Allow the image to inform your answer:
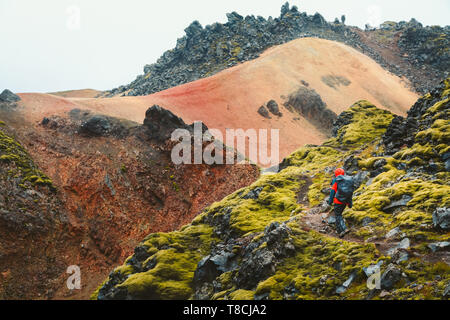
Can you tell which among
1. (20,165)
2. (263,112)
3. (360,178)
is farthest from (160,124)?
(360,178)

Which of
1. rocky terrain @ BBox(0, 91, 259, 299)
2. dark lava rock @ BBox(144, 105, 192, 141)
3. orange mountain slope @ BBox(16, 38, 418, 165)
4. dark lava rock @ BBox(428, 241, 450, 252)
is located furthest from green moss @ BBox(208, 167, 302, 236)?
orange mountain slope @ BBox(16, 38, 418, 165)

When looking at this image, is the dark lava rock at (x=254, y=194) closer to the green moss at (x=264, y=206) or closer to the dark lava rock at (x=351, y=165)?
the green moss at (x=264, y=206)

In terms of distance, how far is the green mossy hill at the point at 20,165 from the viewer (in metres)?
25.4

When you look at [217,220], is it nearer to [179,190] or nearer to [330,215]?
[330,215]

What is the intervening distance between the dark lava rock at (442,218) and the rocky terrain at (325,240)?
28 millimetres

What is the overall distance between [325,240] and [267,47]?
76.5 meters

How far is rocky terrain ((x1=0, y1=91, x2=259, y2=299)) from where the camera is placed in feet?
72.4

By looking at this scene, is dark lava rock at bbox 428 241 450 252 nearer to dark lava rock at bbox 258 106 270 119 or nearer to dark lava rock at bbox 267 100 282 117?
dark lava rock at bbox 258 106 270 119

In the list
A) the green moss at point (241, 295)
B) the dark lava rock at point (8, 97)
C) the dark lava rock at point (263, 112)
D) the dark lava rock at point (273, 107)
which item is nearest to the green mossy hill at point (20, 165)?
the dark lava rock at point (8, 97)

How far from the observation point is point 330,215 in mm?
13492

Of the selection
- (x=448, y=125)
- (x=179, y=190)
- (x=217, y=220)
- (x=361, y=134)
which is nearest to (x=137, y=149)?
(x=179, y=190)

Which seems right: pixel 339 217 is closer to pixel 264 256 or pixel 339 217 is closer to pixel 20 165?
pixel 264 256

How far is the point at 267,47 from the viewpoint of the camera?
8106cm

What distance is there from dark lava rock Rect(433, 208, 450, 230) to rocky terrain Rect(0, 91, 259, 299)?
832 inches
